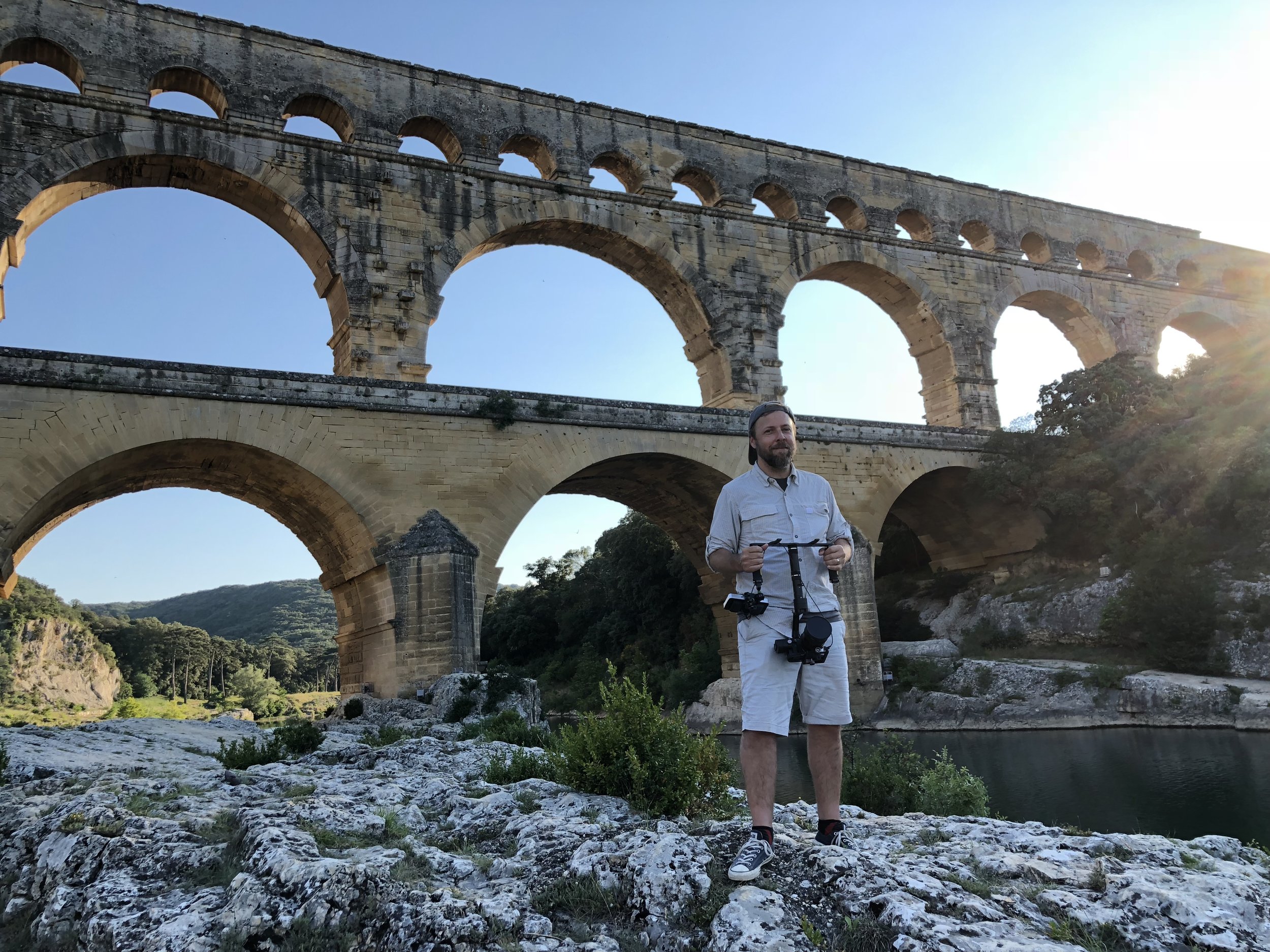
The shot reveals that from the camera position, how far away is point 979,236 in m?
23.6

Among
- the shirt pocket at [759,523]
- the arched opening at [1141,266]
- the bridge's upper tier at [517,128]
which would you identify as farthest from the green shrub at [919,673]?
the shirt pocket at [759,523]

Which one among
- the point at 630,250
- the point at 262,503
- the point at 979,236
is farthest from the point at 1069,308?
the point at 262,503

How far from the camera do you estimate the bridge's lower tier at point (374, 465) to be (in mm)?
11922

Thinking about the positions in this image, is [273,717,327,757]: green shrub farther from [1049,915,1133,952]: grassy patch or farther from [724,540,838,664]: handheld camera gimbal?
[1049,915,1133,952]: grassy patch

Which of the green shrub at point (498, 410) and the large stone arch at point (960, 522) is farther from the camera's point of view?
the large stone arch at point (960, 522)

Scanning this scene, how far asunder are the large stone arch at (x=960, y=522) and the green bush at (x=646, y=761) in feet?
53.3

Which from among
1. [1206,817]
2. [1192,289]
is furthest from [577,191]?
[1192,289]

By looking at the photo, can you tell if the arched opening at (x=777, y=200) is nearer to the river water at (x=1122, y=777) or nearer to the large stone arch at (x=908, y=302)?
the large stone arch at (x=908, y=302)

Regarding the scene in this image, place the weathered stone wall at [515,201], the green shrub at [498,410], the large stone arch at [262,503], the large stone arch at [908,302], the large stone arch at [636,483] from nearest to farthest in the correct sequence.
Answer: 1. the large stone arch at [262,503]
2. the large stone arch at [636,483]
3. the green shrub at [498,410]
4. the weathered stone wall at [515,201]
5. the large stone arch at [908,302]

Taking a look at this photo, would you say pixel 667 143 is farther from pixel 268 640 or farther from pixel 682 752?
pixel 268 640

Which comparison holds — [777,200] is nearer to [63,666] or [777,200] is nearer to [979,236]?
[979,236]

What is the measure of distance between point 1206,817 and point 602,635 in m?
27.4

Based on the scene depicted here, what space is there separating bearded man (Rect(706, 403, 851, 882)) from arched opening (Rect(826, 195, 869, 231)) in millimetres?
19039

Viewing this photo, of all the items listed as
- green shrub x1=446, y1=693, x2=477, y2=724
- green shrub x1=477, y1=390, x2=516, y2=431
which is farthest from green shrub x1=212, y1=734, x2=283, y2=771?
green shrub x1=477, y1=390, x2=516, y2=431
